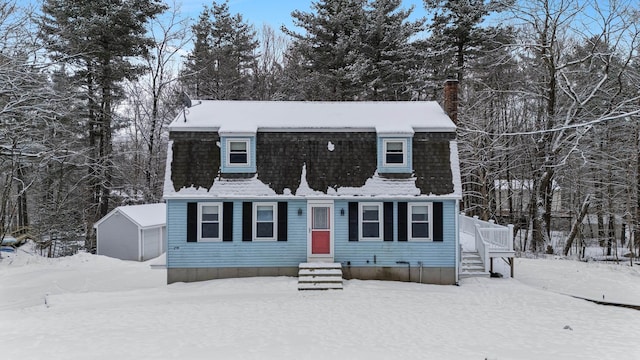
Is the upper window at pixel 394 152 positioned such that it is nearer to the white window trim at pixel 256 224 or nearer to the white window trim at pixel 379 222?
the white window trim at pixel 379 222

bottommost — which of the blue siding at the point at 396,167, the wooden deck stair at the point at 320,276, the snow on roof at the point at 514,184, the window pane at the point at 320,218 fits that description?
the wooden deck stair at the point at 320,276

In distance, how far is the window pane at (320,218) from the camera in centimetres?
1555

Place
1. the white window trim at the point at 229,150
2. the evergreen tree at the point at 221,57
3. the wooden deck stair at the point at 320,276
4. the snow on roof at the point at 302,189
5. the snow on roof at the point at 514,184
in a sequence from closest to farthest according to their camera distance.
A: the wooden deck stair at the point at 320,276
the snow on roof at the point at 302,189
the white window trim at the point at 229,150
the snow on roof at the point at 514,184
the evergreen tree at the point at 221,57

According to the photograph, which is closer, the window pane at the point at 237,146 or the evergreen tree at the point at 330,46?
the window pane at the point at 237,146

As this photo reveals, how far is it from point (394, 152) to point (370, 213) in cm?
248

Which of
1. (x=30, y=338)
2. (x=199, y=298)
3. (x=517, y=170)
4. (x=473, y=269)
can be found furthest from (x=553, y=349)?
(x=517, y=170)

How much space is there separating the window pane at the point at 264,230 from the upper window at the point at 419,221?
507 cm

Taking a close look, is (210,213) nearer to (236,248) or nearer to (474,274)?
(236,248)

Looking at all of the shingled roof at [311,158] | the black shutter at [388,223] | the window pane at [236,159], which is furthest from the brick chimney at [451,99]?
the window pane at [236,159]

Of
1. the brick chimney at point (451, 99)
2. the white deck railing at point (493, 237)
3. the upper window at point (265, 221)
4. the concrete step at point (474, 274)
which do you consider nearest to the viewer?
the upper window at point (265, 221)

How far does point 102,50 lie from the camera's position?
24.6 m

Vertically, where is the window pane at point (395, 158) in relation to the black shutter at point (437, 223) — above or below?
above

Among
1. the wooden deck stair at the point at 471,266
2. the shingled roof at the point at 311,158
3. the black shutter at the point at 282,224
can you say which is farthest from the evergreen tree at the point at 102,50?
the wooden deck stair at the point at 471,266

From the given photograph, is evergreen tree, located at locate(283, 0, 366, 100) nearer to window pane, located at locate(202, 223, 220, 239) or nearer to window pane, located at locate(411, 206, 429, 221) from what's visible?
window pane, located at locate(411, 206, 429, 221)
